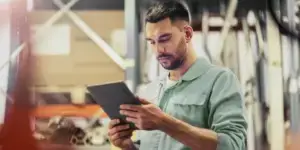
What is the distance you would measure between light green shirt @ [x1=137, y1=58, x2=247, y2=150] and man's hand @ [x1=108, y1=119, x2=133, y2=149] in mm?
14

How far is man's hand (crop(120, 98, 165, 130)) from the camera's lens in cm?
54

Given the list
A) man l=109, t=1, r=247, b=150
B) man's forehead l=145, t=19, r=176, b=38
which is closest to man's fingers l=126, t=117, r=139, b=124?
man l=109, t=1, r=247, b=150

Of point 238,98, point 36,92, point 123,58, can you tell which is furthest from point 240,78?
point 36,92

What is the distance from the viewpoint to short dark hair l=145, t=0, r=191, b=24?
584 mm

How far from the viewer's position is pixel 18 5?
62 centimetres

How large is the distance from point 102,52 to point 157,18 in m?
0.09

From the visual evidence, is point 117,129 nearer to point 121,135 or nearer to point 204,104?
point 121,135

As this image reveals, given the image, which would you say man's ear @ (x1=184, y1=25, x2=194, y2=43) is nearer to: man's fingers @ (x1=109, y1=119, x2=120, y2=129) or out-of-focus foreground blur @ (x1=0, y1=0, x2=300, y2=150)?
out-of-focus foreground blur @ (x1=0, y1=0, x2=300, y2=150)

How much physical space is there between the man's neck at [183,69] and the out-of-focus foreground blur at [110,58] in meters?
0.02

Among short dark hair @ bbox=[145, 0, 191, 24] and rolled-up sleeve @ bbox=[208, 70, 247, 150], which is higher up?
short dark hair @ bbox=[145, 0, 191, 24]

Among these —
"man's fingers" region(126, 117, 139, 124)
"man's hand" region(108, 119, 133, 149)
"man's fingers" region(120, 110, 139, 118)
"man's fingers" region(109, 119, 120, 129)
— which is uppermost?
"man's fingers" region(120, 110, 139, 118)

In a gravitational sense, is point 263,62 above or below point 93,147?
above

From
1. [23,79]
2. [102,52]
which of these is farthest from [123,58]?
[23,79]

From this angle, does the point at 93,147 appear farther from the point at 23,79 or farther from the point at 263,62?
the point at 263,62
